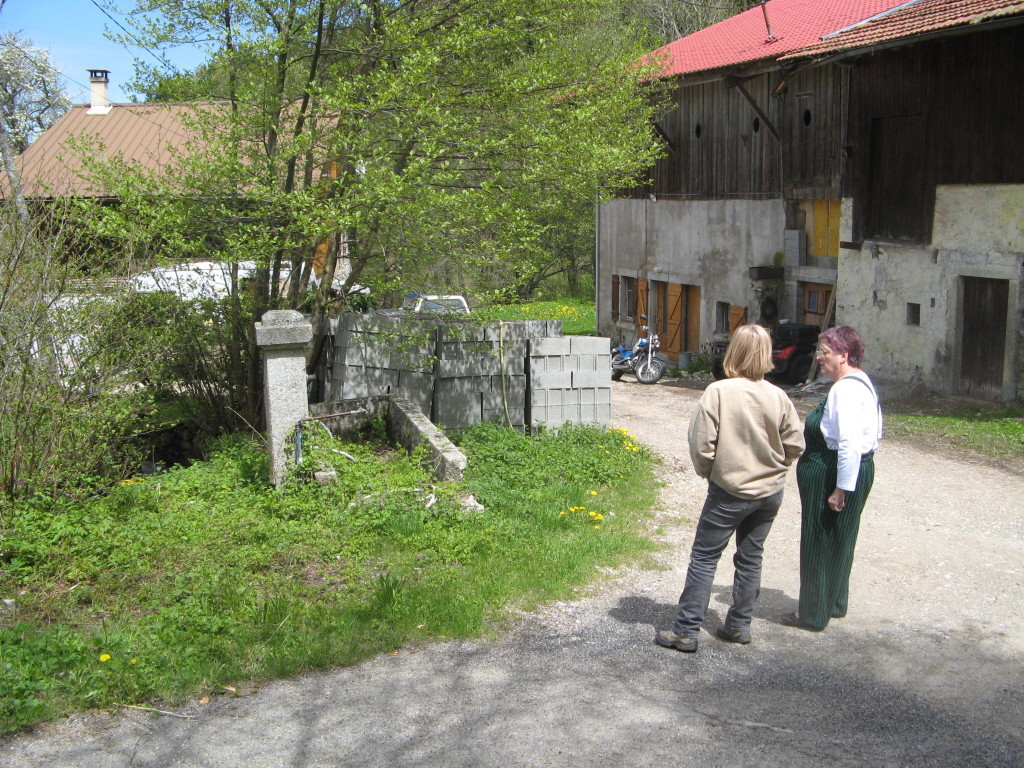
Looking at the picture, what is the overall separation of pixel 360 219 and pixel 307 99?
6.30 feet

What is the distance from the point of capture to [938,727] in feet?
13.2

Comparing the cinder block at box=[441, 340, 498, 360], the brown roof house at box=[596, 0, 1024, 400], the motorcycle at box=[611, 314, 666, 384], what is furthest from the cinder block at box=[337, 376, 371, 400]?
the motorcycle at box=[611, 314, 666, 384]

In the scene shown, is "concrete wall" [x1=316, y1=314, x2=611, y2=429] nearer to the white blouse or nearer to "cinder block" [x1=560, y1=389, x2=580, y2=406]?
"cinder block" [x1=560, y1=389, x2=580, y2=406]

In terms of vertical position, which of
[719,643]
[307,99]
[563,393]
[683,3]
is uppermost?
[683,3]

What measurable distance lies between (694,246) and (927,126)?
7555mm

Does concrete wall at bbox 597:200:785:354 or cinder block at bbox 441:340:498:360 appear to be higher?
concrete wall at bbox 597:200:785:354

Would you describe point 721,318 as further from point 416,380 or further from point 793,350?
point 416,380

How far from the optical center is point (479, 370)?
10609mm

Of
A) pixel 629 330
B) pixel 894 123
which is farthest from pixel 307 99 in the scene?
pixel 629 330

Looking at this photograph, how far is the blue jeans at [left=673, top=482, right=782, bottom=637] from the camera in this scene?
4766mm

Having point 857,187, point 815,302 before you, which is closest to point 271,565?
point 857,187

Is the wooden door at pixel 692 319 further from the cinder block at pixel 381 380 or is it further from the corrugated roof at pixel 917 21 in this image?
the cinder block at pixel 381 380

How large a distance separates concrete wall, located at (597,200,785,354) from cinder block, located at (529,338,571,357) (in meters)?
9.87

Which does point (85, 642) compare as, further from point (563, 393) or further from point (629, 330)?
point (629, 330)
